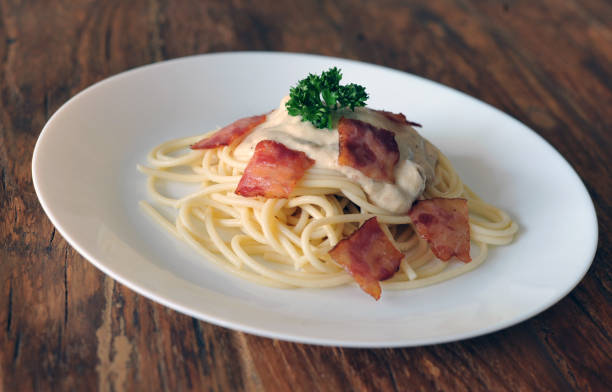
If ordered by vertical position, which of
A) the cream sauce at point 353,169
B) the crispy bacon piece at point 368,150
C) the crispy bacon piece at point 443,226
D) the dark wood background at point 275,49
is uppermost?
the crispy bacon piece at point 368,150

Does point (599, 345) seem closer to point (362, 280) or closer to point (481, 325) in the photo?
point (481, 325)

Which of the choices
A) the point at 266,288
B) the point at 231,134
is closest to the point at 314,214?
the point at 266,288

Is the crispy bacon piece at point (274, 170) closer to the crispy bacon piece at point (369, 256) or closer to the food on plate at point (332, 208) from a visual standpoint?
the food on plate at point (332, 208)

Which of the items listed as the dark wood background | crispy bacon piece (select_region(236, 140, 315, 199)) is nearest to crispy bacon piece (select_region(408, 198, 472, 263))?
the dark wood background

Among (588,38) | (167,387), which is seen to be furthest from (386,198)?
(588,38)

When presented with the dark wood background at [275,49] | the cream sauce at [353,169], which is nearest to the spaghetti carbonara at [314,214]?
the cream sauce at [353,169]

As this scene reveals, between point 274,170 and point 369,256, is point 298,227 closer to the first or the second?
point 274,170
